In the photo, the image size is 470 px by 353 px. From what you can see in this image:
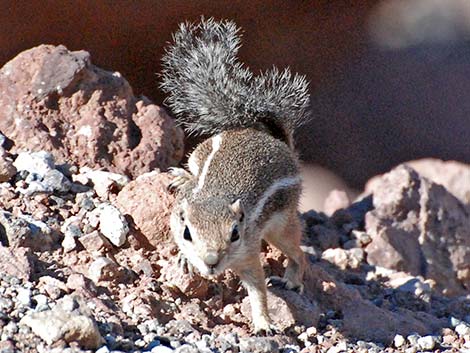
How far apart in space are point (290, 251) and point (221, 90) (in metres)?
1.18

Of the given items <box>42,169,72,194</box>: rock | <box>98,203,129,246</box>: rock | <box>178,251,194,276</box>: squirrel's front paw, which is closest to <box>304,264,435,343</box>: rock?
<box>178,251,194,276</box>: squirrel's front paw

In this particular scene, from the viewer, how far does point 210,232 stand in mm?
5285

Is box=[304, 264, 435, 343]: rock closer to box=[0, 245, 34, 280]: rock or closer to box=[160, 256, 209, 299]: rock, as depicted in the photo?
box=[160, 256, 209, 299]: rock

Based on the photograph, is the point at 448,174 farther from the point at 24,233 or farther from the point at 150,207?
the point at 24,233

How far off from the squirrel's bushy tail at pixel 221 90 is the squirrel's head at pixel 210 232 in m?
1.12

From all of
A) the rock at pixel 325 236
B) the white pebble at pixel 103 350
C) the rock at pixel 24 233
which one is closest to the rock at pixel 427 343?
the rock at pixel 325 236

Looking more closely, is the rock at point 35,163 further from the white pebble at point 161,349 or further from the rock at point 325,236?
the rock at point 325,236

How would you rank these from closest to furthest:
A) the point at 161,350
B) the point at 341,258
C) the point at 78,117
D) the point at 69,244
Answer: the point at 161,350
the point at 69,244
the point at 78,117
the point at 341,258

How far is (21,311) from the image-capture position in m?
4.77

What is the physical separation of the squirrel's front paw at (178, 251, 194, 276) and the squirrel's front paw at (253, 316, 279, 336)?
0.45 meters

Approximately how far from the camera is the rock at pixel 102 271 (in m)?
5.47

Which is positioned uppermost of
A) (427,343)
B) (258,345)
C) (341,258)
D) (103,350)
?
(341,258)

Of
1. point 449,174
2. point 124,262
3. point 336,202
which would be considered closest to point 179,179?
point 124,262

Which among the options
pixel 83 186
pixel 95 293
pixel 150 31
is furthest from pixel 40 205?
pixel 150 31
